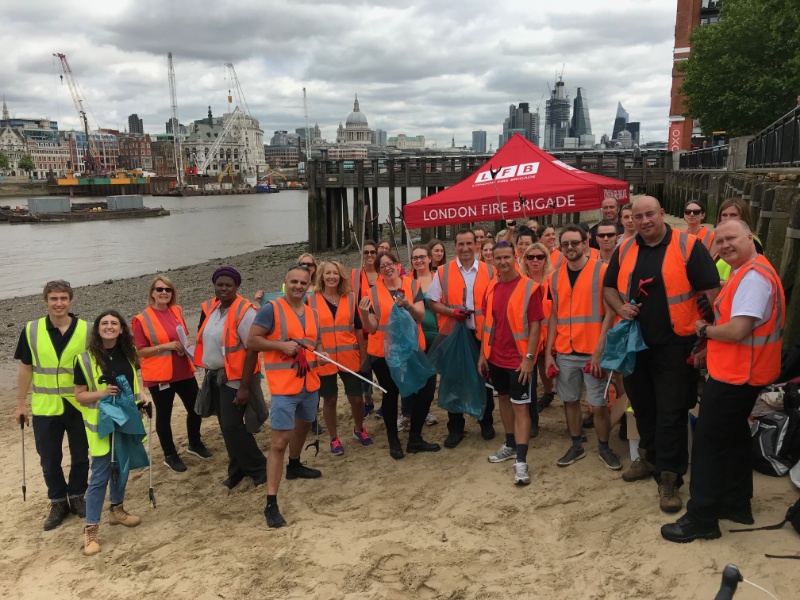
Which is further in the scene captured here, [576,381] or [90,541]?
[576,381]

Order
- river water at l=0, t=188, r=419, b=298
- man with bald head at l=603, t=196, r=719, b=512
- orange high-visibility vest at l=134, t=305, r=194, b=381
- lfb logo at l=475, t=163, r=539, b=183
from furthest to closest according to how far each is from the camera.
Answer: river water at l=0, t=188, r=419, b=298 → lfb logo at l=475, t=163, r=539, b=183 → orange high-visibility vest at l=134, t=305, r=194, b=381 → man with bald head at l=603, t=196, r=719, b=512

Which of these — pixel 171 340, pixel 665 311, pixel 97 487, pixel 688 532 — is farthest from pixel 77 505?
pixel 665 311

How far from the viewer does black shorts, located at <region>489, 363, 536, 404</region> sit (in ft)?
15.4

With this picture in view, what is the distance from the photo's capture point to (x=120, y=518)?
4.70 metres

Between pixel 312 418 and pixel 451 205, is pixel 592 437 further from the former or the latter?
pixel 451 205

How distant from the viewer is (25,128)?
18312 cm

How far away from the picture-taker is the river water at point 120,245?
27.7 meters

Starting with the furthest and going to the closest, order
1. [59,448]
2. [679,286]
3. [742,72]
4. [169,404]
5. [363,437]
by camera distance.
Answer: [742,72] → [363,437] → [169,404] → [59,448] → [679,286]

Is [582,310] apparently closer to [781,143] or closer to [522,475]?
[522,475]

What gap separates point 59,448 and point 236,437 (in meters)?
1.33

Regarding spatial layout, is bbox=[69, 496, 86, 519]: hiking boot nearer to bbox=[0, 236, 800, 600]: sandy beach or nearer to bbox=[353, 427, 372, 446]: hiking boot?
bbox=[0, 236, 800, 600]: sandy beach

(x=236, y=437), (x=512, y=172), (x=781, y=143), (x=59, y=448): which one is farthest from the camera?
(x=781, y=143)

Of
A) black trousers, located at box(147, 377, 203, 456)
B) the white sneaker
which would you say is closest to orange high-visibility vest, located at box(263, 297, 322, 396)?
black trousers, located at box(147, 377, 203, 456)

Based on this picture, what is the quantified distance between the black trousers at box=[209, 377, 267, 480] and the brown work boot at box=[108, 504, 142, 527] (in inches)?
32.4
